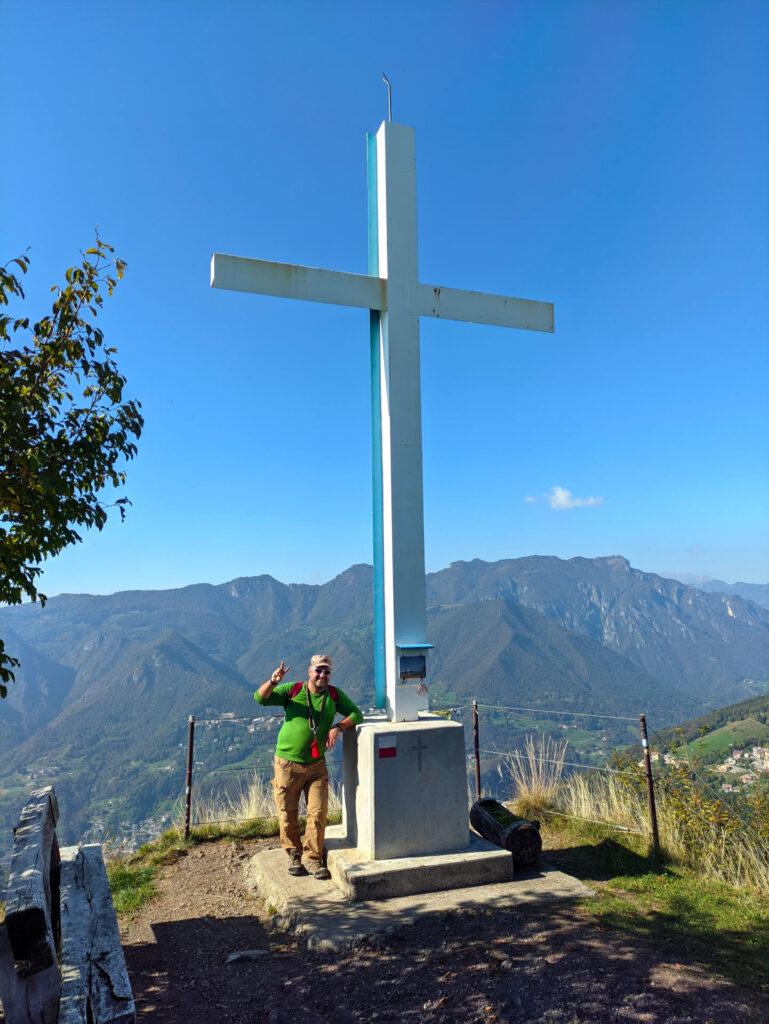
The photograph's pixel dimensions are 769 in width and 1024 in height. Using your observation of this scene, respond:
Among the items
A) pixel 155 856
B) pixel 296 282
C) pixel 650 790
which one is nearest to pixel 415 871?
pixel 650 790

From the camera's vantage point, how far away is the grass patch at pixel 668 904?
4184 millimetres

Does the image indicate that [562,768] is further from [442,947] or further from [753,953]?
[442,947]

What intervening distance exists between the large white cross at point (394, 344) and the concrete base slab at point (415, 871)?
115 centimetres

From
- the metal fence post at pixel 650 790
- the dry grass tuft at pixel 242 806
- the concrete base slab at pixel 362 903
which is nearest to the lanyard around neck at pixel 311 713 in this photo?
the concrete base slab at pixel 362 903

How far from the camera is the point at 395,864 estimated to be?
520cm

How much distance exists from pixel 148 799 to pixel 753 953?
98309 millimetres

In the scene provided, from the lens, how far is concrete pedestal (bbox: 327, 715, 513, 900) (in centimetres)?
520

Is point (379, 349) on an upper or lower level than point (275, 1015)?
upper

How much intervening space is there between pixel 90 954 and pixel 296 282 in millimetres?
5050

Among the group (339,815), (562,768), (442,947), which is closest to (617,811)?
(562,768)

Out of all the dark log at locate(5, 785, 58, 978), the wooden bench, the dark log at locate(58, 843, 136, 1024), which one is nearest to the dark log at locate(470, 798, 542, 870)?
the dark log at locate(58, 843, 136, 1024)

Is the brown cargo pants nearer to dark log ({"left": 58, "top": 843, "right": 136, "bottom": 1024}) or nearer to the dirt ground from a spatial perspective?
the dirt ground

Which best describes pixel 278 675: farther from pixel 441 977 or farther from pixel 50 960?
pixel 50 960

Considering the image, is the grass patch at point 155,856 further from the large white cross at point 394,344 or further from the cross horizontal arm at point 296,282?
the cross horizontal arm at point 296,282
